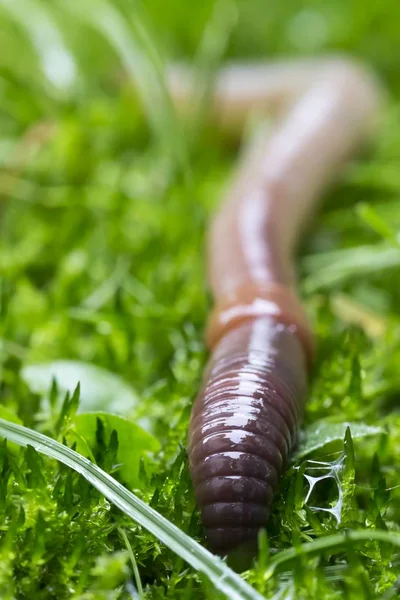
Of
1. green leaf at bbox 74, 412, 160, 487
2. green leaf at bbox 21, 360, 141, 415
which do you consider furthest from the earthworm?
green leaf at bbox 21, 360, 141, 415

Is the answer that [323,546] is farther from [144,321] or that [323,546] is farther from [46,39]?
[46,39]

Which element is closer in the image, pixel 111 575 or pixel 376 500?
pixel 111 575

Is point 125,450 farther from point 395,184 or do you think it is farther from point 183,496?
point 395,184

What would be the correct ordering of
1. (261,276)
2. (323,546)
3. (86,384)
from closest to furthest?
(323,546) < (86,384) < (261,276)

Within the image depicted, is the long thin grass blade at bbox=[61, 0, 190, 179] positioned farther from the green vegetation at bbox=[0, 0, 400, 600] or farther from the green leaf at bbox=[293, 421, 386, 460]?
the green leaf at bbox=[293, 421, 386, 460]

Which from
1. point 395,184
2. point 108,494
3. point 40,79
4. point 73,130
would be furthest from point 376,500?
point 40,79

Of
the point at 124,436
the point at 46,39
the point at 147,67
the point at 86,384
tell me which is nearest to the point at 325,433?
the point at 124,436
